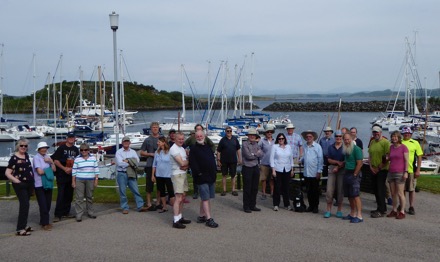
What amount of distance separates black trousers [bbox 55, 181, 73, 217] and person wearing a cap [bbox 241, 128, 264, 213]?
3.34 meters

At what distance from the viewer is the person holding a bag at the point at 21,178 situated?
8242 mm

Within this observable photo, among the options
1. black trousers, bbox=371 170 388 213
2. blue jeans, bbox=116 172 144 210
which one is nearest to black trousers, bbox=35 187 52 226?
blue jeans, bbox=116 172 144 210

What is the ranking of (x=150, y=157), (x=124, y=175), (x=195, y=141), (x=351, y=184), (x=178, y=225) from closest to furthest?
(x=178, y=225) < (x=351, y=184) < (x=195, y=141) < (x=124, y=175) < (x=150, y=157)

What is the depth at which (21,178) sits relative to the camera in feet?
27.2

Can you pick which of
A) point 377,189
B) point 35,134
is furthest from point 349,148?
point 35,134

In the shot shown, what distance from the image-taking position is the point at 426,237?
7.82 metres

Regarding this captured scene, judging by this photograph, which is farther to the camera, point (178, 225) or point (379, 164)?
point (379, 164)

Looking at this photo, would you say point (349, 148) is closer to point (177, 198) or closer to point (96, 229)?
point (177, 198)

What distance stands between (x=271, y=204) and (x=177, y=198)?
8.65ft

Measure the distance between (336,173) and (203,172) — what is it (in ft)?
8.23

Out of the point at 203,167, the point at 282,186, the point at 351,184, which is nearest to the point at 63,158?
the point at 203,167

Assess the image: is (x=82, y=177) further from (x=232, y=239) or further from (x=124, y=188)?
(x=232, y=239)

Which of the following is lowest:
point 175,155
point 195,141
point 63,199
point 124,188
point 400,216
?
point 400,216

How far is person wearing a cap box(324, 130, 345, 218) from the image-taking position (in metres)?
9.22
